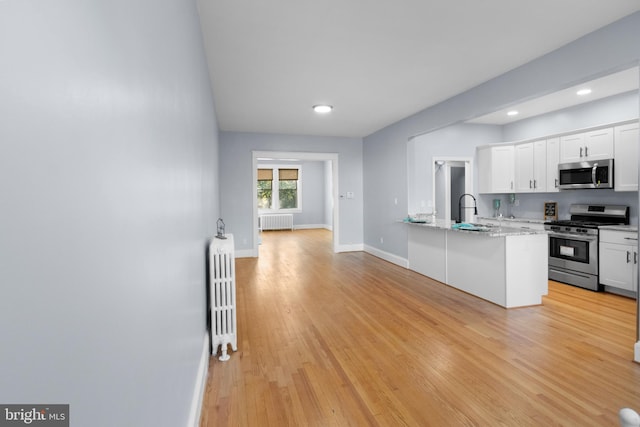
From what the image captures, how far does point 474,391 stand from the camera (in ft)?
7.05

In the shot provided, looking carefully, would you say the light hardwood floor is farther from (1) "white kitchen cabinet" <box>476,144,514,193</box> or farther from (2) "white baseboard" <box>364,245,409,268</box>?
(1) "white kitchen cabinet" <box>476,144,514,193</box>

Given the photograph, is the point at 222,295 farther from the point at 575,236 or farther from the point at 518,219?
the point at 518,219

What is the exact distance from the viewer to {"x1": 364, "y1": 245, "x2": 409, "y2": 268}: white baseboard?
5.91 meters

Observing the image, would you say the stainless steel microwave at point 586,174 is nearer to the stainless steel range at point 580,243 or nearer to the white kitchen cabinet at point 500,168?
the stainless steel range at point 580,243

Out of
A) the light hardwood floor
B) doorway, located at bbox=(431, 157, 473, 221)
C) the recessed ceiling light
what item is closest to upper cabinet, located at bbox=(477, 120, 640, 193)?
doorway, located at bbox=(431, 157, 473, 221)

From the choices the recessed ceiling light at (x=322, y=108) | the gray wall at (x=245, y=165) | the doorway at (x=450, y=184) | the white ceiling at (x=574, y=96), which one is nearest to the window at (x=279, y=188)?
the gray wall at (x=245, y=165)

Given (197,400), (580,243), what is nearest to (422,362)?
(197,400)

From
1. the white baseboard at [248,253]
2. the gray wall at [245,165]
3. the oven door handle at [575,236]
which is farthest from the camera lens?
the white baseboard at [248,253]

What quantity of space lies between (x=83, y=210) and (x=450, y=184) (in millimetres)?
6721

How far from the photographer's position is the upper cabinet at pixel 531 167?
18.6ft

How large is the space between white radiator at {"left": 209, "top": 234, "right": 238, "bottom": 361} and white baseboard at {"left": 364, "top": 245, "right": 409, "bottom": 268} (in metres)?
3.85

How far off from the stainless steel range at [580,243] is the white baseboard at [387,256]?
2266 mm

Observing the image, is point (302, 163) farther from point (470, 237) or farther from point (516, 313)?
point (516, 313)

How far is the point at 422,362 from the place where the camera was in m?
2.52
